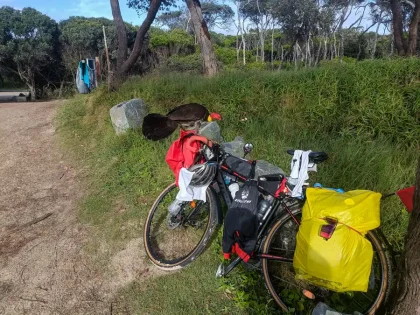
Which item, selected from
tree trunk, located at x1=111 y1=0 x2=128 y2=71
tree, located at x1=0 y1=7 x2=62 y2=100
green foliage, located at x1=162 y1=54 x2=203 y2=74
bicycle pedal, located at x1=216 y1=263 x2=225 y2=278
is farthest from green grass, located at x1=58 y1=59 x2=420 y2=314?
tree, located at x1=0 y1=7 x2=62 y2=100

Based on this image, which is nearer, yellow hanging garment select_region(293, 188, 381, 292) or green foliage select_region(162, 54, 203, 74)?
yellow hanging garment select_region(293, 188, 381, 292)

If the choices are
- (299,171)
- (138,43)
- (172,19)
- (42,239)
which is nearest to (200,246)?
(299,171)

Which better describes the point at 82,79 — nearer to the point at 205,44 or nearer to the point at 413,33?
the point at 205,44

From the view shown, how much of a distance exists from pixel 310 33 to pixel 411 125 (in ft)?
60.1

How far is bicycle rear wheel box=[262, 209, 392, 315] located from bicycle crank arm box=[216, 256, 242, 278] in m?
0.24

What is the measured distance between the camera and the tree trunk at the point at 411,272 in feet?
5.28

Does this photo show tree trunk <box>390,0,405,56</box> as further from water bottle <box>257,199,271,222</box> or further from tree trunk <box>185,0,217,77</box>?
water bottle <box>257,199,271,222</box>

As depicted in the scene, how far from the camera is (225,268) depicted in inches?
101

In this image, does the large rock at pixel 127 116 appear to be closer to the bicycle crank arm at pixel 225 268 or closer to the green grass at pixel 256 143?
the green grass at pixel 256 143

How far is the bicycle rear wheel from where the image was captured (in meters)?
2.04

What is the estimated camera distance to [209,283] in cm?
259

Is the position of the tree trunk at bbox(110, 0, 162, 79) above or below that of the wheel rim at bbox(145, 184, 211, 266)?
above

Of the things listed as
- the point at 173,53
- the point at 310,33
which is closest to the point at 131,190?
the point at 173,53

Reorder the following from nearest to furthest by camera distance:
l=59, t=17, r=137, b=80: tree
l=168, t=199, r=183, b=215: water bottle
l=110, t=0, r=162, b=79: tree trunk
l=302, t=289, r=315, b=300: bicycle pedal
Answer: l=302, t=289, r=315, b=300: bicycle pedal < l=168, t=199, r=183, b=215: water bottle < l=110, t=0, r=162, b=79: tree trunk < l=59, t=17, r=137, b=80: tree
